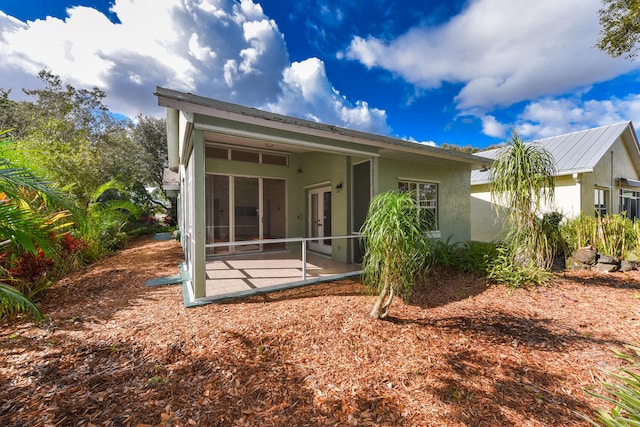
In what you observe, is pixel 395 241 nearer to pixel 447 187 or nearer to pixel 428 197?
pixel 428 197

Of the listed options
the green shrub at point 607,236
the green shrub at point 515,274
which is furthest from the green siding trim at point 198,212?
the green shrub at point 607,236

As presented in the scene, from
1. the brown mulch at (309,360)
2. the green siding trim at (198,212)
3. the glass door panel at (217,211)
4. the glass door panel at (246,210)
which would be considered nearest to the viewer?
the brown mulch at (309,360)

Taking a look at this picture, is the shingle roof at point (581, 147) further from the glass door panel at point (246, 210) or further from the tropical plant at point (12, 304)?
the tropical plant at point (12, 304)

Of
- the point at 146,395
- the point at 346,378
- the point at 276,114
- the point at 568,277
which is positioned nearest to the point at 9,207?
the point at 146,395

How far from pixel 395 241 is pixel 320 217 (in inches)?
215

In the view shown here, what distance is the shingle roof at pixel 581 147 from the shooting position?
9835 millimetres

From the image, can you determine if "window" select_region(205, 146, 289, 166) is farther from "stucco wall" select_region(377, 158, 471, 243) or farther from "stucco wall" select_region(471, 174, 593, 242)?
"stucco wall" select_region(471, 174, 593, 242)

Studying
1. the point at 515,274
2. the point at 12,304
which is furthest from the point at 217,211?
the point at 515,274

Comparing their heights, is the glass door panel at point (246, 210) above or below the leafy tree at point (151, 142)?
below

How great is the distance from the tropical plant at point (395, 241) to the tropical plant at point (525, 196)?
3458 millimetres

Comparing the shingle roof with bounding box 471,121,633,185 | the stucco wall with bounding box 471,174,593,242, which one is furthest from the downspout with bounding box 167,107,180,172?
the shingle roof with bounding box 471,121,633,185

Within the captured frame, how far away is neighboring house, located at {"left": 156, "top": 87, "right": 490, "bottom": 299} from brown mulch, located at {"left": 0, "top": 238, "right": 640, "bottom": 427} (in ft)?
8.04

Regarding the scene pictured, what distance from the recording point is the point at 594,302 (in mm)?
4555

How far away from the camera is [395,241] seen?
3219mm
